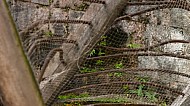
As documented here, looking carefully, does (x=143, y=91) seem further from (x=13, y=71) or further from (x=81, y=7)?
(x=13, y=71)

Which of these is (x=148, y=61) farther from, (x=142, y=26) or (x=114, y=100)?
(x=114, y=100)

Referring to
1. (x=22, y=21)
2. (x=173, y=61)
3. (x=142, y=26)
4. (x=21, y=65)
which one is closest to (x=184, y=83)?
(x=173, y=61)

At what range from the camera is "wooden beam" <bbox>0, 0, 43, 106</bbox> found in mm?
1027

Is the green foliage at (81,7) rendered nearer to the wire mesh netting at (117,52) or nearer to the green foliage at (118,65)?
the wire mesh netting at (117,52)

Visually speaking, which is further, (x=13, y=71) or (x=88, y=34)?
(x=88, y=34)

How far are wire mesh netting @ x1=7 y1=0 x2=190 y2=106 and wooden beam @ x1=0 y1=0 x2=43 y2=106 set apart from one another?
2.54 feet

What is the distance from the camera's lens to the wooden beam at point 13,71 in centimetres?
103

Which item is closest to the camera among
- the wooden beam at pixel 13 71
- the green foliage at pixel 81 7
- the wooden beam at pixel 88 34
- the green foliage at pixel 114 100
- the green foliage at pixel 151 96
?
the wooden beam at pixel 13 71

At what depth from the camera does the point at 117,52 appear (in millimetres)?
2432

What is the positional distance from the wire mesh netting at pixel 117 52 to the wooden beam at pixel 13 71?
773 millimetres

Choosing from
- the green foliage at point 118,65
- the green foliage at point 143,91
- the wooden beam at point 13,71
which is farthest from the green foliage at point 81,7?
the wooden beam at point 13,71

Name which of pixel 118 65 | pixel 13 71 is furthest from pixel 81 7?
pixel 13 71

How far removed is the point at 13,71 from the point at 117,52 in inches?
56.4

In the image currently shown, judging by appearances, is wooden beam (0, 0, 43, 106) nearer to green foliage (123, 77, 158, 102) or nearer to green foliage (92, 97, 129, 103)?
green foliage (92, 97, 129, 103)
